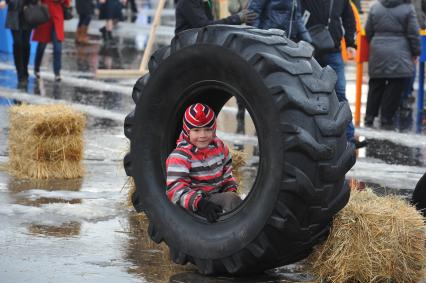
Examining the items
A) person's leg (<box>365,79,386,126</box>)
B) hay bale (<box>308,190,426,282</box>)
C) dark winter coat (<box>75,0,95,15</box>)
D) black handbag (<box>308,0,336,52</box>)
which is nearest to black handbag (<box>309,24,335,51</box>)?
black handbag (<box>308,0,336,52</box>)

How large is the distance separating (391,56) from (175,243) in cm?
803

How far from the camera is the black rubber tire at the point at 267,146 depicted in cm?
621

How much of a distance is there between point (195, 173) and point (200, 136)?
262 mm

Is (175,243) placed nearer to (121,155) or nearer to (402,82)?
(121,155)

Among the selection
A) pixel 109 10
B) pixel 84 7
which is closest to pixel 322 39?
pixel 84 7

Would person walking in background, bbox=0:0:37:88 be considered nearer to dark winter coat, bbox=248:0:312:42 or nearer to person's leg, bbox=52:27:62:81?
person's leg, bbox=52:27:62:81

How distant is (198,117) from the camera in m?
6.84

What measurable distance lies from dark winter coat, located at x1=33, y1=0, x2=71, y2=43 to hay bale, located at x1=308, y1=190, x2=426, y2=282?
11.1 metres

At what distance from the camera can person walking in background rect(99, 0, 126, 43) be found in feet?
84.1

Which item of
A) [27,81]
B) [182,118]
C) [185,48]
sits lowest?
[27,81]

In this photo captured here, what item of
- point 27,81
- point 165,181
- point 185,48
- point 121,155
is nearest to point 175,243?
point 165,181

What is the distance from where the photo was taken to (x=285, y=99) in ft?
20.3

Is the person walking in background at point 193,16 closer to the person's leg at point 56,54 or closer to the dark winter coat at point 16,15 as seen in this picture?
the dark winter coat at point 16,15

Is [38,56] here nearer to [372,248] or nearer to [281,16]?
[281,16]
